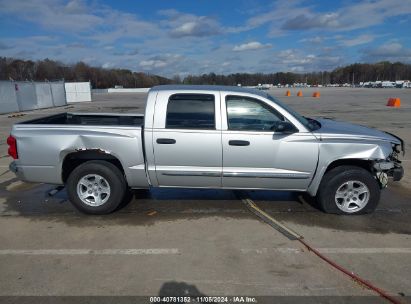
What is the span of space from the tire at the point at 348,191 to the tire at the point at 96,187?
9.71 ft

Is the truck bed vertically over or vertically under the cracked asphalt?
over

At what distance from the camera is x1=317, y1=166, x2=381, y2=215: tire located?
477 cm

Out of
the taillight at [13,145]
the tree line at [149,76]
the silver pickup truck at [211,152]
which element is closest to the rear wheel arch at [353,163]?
the silver pickup truck at [211,152]

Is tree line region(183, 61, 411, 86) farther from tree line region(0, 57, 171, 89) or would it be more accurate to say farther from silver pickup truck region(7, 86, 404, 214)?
silver pickup truck region(7, 86, 404, 214)

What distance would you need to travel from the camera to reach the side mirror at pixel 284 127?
4543mm

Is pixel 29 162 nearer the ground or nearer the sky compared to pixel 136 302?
nearer the sky

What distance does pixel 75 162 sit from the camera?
16.9ft

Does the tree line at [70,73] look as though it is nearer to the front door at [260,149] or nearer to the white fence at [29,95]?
the white fence at [29,95]

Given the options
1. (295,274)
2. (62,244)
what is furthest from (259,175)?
(62,244)

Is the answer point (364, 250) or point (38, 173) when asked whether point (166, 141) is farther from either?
point (364, 250)

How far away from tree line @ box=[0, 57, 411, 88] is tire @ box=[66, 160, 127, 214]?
2524 inches

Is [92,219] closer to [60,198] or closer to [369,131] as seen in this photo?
[60,198]

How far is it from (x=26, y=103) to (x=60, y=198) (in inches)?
919

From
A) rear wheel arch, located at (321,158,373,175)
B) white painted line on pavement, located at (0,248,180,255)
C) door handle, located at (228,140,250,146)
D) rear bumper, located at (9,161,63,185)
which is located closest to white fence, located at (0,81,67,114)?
rear bumper, located at (9,161,63,185)
